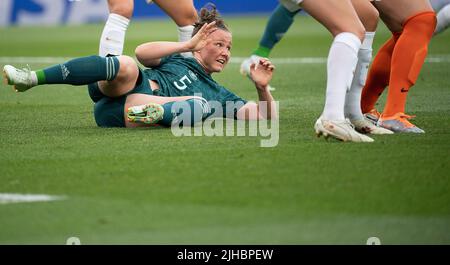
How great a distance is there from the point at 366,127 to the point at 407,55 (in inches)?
24.4

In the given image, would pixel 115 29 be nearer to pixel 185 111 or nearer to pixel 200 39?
pixel 200 39

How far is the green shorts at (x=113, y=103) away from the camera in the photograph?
724 centimetres

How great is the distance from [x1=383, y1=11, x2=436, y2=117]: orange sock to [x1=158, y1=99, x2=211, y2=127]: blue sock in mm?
1389

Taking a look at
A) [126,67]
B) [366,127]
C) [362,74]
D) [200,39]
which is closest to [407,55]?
[362,74]

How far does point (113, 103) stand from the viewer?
728cm

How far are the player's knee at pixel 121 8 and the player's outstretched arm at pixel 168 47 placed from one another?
12.5 inches

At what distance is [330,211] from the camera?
15.8 ft

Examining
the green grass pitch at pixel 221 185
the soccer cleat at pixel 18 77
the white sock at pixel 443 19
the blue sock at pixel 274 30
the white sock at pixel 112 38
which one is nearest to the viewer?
the green grass pitch at pixel 221 185

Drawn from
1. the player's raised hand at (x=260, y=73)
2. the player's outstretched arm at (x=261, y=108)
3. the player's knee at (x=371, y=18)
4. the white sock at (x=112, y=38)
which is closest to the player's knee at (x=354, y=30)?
the player's knee at (x=371, y=18)

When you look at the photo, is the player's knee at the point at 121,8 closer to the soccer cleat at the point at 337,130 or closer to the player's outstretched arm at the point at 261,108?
the player's outstretched arm at the point at 261,108

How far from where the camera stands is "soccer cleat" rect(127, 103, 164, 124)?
22.9 feet

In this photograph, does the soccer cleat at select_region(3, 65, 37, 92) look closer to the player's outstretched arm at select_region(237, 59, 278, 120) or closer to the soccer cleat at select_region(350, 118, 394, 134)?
the player's outstretched arm at select_region(237, 59, 278, 120)

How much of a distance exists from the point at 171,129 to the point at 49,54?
29.2ft
